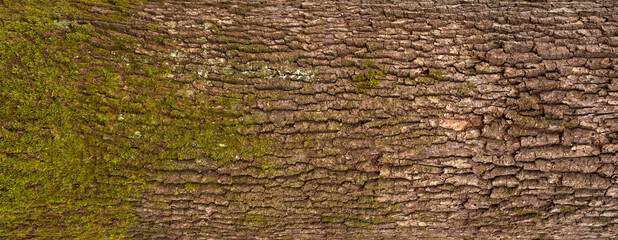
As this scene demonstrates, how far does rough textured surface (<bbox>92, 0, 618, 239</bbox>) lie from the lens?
240cm

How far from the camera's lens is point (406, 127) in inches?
95.2

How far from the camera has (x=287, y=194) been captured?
2.51m

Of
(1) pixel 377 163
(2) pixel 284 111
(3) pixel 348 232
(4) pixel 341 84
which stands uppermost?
(4) pixel 341 84

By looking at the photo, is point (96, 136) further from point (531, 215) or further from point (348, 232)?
point (531, 215)

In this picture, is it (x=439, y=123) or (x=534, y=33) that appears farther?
(x=534, y=33)

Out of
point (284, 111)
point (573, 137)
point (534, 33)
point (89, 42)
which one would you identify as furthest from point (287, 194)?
point (534, 33)

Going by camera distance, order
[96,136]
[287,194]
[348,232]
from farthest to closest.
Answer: [348,232] → [287,194] → [96,136]

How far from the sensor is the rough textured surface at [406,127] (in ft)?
7.89

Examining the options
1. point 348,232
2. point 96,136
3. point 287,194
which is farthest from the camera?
point 348,232

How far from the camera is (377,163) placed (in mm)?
2441

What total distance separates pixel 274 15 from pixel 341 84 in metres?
0.80

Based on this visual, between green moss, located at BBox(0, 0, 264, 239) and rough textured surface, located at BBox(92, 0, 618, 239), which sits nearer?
green moss, located at BBox(0, 0, 264, 239)

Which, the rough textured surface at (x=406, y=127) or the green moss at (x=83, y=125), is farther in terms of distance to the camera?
the rough textured surface at (x=406, y=127)

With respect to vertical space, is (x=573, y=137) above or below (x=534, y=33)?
below
